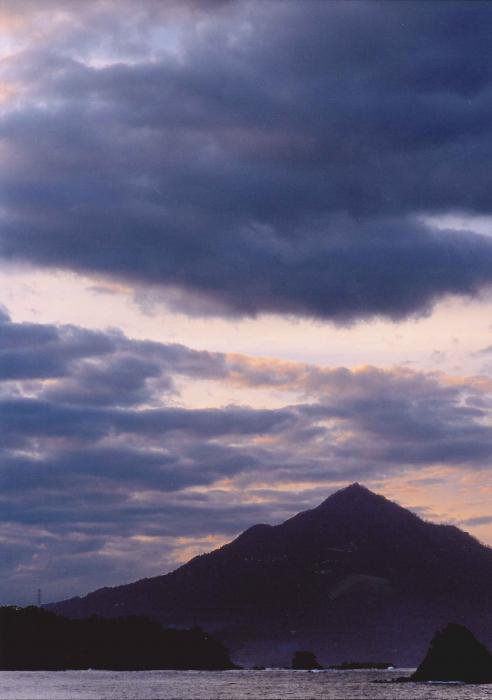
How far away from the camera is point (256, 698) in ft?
534

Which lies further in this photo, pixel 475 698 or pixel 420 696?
pixel 420 696

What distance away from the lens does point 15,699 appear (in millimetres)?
158375

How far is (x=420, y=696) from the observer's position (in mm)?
166625

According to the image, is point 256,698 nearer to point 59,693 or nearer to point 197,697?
point 197,697

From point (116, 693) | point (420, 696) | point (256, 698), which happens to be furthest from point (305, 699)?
point (116, 693)

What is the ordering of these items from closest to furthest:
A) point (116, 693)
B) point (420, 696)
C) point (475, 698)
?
point (475, 698) < point (420, 696) < point (116, 693)

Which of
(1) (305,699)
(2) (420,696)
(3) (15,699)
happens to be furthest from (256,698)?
(3) (15,699)

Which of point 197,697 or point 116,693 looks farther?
point 116,693

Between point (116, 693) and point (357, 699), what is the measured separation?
43.7 meters

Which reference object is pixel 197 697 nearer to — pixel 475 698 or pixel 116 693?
pixel 116 693

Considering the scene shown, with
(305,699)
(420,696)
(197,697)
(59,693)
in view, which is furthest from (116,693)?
(420,696)

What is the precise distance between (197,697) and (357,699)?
2459 cm

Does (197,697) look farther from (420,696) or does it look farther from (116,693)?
(420,696)

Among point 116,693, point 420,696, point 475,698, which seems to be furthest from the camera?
point 116,693
